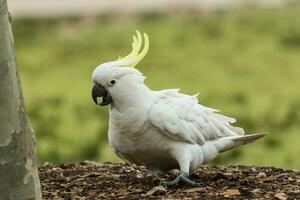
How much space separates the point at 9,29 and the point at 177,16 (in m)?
9.51

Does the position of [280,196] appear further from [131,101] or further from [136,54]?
[136,54]

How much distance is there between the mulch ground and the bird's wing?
24cm

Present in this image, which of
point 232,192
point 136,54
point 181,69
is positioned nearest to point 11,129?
point 136,54

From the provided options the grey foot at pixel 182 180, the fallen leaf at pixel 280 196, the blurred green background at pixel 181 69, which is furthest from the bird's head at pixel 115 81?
the blurred green background at pixel 181 69

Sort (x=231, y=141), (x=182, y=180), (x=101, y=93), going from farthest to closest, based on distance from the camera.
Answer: (x=231, y=141), (x=182, y=180), (x=101, y=93)

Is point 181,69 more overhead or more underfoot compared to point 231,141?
more overhead

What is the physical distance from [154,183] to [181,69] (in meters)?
5.62

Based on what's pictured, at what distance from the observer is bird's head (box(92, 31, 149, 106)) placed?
389 cm

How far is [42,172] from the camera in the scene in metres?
4.85

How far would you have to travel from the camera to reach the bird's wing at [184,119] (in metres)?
3.99

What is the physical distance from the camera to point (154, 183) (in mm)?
4277

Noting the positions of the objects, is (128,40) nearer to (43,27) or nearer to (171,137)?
(43,27)

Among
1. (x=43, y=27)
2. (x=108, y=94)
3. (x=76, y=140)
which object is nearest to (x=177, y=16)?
(x=43, y=27)

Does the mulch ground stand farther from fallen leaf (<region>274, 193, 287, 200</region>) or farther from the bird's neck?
the bird's neck
